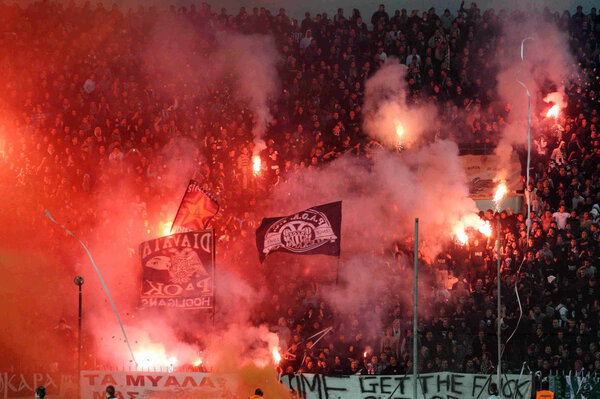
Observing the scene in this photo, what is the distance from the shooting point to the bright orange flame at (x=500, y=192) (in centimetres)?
1794

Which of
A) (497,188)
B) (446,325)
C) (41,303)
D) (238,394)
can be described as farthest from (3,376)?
(497,188)

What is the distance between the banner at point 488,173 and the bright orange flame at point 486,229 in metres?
1.58

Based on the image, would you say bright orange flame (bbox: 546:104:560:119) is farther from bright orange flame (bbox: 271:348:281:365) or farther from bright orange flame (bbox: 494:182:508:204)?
bright orange flame (bbox: 271:348:281:365)

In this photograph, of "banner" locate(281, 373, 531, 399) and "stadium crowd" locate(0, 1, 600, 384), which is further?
"stadium crowd" locate(0, 1, 600, 384)

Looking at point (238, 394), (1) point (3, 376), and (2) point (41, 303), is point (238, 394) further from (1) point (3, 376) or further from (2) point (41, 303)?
(2) point (41, 303)

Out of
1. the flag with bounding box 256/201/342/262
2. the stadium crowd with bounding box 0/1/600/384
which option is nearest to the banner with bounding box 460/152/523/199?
the stadium crowd with bounding box 0/1/600/384

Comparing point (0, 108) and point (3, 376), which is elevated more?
point (0, 108)

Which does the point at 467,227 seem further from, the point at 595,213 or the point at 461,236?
the point at 595,213

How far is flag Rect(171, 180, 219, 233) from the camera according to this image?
16.1 meters

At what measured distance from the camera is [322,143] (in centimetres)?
1817

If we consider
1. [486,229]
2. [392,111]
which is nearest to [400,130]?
[392,111]

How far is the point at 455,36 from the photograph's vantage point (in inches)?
794

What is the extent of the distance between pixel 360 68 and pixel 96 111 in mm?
5485

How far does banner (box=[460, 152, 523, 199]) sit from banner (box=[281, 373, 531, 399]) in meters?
5.44
